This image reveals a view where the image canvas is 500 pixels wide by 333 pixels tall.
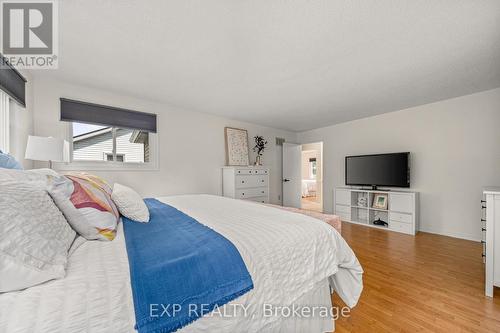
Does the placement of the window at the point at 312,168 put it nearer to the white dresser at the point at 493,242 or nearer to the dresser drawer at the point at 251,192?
the dresser drawer at the point at 251,192

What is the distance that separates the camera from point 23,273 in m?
0.58

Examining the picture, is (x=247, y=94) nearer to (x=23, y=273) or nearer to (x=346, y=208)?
(x=23, y=273)

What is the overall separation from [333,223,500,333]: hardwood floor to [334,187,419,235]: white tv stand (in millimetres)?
558

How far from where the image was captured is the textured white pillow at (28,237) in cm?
58

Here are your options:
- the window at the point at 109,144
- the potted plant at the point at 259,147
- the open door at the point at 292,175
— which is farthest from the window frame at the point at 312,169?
the window at the point at 109,144

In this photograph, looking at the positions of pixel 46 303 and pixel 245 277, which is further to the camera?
pixel 245 277

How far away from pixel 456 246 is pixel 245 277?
143 inches

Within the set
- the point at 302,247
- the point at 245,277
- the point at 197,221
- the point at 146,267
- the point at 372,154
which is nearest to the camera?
the point at 146,267

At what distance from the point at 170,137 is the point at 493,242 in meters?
4.12

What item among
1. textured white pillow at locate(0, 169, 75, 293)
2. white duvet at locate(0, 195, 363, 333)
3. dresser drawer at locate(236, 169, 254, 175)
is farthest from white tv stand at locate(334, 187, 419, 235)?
textured white pillow at locate(0, 169, 75, 293)

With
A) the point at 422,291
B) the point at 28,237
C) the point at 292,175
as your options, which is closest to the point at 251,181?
the point at 292,175

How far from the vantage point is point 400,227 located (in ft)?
11.7

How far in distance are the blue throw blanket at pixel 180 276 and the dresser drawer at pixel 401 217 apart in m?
3.78

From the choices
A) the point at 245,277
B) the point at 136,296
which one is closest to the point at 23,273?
the point at 136,296
